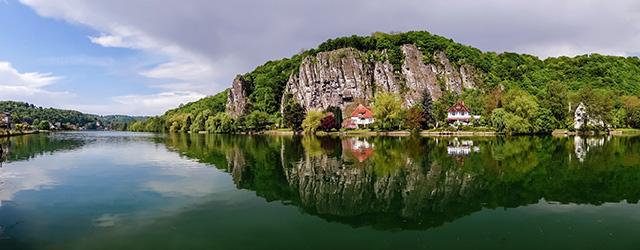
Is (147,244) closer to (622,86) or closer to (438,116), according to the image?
(438,116)

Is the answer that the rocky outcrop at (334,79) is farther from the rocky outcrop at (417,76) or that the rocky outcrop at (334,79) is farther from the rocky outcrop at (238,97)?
the rocky outcrop at (238,97)

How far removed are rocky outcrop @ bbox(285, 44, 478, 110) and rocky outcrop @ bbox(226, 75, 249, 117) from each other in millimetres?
25219

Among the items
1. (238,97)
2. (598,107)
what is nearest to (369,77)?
(238,97)

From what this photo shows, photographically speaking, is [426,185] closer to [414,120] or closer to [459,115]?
[414,120]

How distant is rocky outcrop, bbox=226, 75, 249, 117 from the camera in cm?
17038

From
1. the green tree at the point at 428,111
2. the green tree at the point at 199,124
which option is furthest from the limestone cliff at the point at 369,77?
the green tree at the point at 428,111

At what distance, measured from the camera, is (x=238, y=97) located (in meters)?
174

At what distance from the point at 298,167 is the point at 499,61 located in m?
167

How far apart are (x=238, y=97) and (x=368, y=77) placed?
5765cm

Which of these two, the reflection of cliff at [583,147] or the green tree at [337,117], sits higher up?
the green tree at [337,117]

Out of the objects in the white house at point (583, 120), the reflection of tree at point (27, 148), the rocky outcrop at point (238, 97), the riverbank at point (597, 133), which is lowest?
the riverbank at point (597, 133)

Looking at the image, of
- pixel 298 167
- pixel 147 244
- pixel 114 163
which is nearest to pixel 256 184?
pixel 298 167

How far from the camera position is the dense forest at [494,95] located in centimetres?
8906

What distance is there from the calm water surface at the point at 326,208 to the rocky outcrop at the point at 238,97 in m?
143
